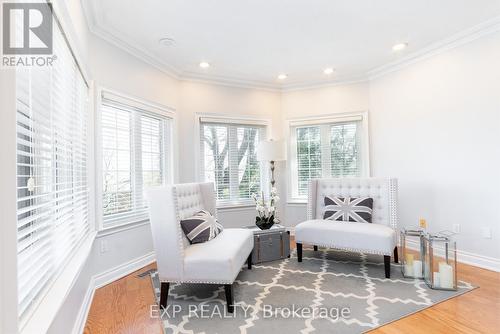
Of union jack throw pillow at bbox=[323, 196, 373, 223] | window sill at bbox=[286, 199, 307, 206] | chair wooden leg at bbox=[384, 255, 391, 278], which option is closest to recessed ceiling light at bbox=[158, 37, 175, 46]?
union jack throw pillow at bbox=[323, 196, 373, 223]

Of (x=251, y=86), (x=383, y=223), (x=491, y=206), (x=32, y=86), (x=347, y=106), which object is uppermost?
(x=251, y=86)

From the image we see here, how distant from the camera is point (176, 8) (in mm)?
2586

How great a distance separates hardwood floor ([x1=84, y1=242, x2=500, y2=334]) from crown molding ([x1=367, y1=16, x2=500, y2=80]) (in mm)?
2564

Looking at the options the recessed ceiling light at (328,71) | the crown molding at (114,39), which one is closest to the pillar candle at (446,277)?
the recessed ceiling light at (328,71)

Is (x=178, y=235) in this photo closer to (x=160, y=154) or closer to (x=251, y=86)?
(x=160, y=154)

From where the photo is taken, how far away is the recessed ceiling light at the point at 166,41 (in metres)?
3.17

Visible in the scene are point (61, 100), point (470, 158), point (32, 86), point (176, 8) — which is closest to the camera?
point (32, 86)

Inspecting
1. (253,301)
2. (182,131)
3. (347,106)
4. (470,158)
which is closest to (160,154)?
(182,131)

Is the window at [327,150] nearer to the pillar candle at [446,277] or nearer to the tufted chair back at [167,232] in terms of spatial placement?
the pillar candle at [446,277]

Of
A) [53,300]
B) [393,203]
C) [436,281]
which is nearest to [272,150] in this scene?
[393,203]

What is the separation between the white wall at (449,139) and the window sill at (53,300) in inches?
152

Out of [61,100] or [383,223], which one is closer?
[61,100]

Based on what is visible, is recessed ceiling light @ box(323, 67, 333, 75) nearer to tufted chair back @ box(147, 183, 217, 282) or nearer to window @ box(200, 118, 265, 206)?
window @ box(200, 118, 265, 206)

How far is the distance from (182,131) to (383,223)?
9.76 feet
